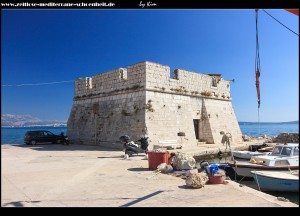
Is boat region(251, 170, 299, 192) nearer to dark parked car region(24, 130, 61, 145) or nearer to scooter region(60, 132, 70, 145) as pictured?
scooter region(60, 132, 70, 145)

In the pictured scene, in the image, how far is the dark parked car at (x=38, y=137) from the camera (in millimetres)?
19975

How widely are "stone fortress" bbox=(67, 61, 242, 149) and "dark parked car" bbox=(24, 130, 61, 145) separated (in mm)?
1713

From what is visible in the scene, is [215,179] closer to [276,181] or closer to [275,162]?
[276,181]

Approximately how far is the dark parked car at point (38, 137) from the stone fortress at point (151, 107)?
1713 mm

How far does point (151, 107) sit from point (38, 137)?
9.46 metres

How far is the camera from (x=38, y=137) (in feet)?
66.5

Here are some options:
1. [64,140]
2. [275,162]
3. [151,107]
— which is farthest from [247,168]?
[64,140]

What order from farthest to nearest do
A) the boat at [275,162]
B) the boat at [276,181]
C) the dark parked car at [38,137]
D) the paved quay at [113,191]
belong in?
the dark parked car at [38,137], the boat at [275,162], the boat at [276,181], the paved quay at [113,191]

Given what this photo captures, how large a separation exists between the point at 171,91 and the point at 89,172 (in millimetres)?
10331

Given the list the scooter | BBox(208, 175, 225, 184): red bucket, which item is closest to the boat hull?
BBox(208, 175, 225, 184): red bucket

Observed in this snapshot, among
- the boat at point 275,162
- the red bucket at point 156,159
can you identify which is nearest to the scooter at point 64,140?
the red bucket at point 156,159

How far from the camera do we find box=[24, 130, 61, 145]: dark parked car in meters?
20.0

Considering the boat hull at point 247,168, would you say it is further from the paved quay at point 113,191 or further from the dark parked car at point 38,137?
the dark parked car at point 38,137

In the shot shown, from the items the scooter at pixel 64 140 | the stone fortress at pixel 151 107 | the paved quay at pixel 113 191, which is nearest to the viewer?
the paved quay at pixel 113 191
